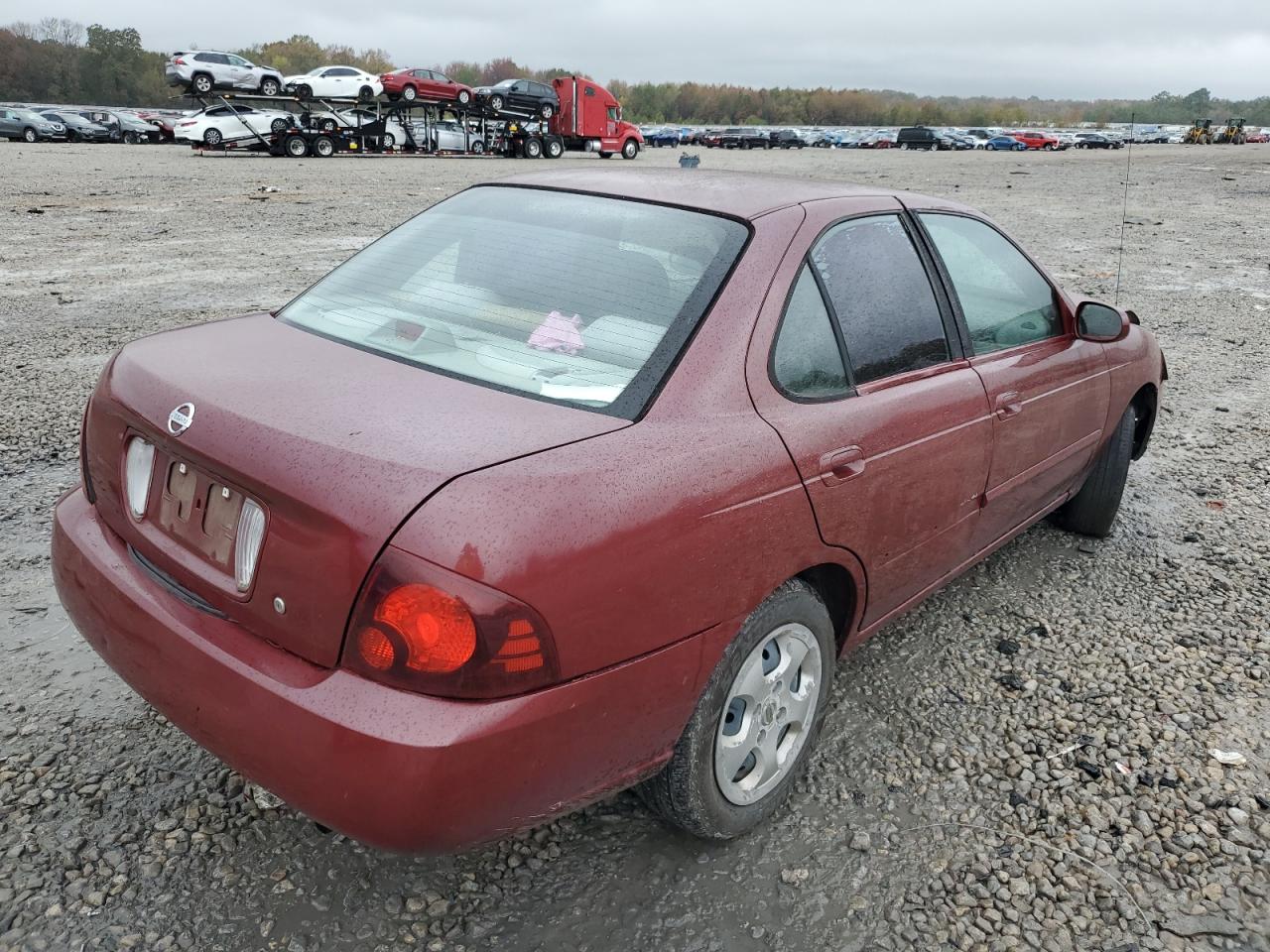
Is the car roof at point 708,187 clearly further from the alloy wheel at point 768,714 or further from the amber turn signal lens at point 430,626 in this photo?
the amber turn signal lens at point 430,626

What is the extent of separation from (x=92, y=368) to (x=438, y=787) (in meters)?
5.58

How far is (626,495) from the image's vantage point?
192 centimetres

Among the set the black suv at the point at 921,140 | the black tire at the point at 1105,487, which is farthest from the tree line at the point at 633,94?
the black tire at the point at 1105,487

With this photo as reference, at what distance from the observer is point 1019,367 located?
Answer: 129 inches

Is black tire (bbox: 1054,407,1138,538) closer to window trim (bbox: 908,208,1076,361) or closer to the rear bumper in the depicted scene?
window trim (bbox: 908,208,1076,361)

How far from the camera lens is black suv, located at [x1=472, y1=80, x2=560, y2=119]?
1410 inches

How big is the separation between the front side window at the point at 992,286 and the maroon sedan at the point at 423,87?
33.9 meters

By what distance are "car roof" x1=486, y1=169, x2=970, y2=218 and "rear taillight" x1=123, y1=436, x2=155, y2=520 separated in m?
1.43

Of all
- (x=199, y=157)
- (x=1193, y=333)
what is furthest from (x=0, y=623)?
(x=199, y=157)

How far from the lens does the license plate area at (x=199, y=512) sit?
200 cm

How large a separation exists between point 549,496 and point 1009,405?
1932 millimetres

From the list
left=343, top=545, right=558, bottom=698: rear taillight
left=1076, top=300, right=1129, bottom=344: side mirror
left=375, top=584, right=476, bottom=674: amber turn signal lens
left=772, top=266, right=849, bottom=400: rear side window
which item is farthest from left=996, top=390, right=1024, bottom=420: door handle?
left=375, top=584, right=476, bottom=674: amber turn signal lens

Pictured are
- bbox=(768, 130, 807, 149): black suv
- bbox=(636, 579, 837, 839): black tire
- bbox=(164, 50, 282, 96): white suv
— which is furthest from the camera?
bbox=(768, 130, 807, 149): black suv

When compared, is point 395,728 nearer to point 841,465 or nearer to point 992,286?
point 841,465
